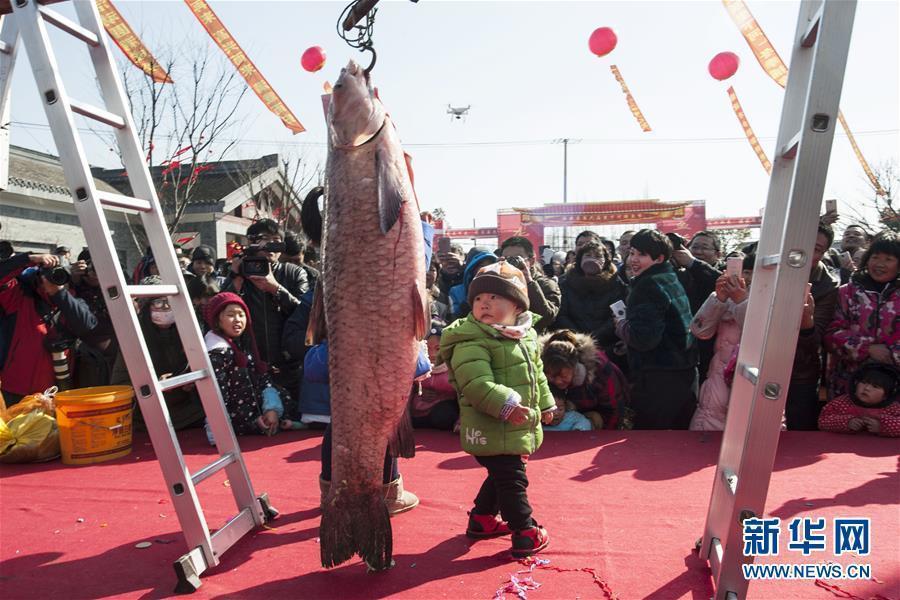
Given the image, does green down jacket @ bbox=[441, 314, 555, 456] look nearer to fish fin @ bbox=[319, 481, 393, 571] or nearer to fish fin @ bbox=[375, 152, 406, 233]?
fish fin @ bbox=[319, 481, 393, 571]

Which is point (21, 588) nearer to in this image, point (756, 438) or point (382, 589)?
point (382, 589)

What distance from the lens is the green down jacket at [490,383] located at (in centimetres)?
286

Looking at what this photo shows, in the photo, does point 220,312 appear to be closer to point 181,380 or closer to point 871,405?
point 181,380

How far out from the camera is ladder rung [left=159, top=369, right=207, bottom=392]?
271 centimetres

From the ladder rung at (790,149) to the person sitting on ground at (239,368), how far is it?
423 centimetres

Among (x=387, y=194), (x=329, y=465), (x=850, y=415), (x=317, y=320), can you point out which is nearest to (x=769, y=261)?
(x=387, y=194)

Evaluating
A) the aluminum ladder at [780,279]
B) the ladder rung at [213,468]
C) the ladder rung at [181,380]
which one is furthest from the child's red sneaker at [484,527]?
the ladder rung at [181,380]

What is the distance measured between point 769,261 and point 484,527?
1798 millimetres

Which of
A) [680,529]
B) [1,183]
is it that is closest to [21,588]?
[1,183]

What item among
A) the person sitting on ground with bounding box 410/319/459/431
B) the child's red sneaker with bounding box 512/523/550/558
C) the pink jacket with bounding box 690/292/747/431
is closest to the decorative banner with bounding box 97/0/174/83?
the person sitting on ground with bounding box 410/319/459/431

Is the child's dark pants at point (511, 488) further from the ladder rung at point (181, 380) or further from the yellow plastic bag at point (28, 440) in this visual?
the yellow plastic bag at point (28, 440)

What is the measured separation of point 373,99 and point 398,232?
503 millimetres

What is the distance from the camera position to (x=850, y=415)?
464 centimetres

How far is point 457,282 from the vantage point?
7316 mm
